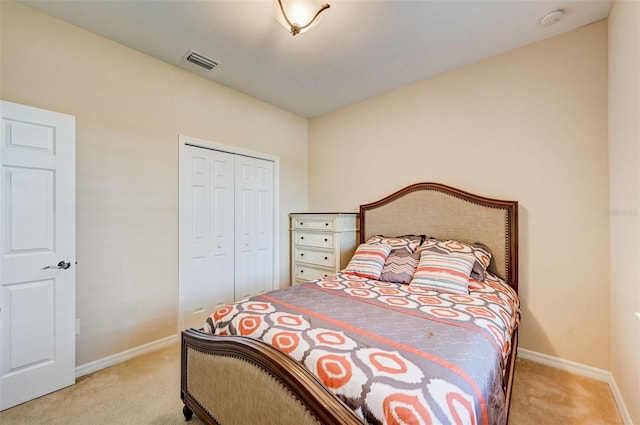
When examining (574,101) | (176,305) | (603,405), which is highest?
(574,101)

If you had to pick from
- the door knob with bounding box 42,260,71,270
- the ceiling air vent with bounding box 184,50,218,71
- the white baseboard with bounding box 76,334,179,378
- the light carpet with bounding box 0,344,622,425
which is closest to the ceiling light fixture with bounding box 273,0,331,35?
the ceiling air vent with bounding box 184,50,218,71

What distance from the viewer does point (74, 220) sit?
6.53 feet

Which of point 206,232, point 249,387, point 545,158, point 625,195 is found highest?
point 545,158

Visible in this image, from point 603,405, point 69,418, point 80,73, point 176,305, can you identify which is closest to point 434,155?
point 603,405

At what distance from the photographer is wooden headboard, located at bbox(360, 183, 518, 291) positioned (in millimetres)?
2350

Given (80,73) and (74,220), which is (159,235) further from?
(80,73)

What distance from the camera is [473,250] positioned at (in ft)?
7.53

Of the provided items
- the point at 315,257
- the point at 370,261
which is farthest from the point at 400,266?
the point at 315,257

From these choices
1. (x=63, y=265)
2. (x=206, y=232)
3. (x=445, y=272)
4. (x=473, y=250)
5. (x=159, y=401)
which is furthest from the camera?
(x=206, y=232)

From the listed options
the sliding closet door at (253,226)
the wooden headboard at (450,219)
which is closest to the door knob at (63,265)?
the sliding closet door at (253,226)

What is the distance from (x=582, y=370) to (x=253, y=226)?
3.32 meters

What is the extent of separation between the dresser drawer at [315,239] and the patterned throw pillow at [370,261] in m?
0.65

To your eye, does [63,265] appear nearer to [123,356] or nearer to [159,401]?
[123,356]

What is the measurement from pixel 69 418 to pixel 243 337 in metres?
1.34
